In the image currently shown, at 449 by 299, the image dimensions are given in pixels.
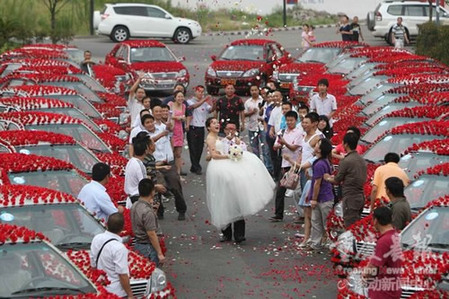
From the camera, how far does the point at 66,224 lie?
12.7 metres

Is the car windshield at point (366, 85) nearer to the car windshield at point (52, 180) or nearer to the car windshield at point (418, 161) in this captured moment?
the car windshield at point (418, 161)

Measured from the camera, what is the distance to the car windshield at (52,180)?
14734 mm

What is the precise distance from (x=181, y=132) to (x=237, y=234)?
5292 mm

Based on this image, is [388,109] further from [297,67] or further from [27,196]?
[297,67]

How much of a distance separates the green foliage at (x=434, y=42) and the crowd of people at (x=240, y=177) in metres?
15.9

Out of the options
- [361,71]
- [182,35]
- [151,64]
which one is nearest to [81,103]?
[361,71]

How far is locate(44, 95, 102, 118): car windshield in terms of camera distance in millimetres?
23266

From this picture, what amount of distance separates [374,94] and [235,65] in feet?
32.7

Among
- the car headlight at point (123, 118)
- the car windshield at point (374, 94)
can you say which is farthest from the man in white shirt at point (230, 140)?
the car windshield at point (374, 94)

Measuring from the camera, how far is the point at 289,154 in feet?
61.8

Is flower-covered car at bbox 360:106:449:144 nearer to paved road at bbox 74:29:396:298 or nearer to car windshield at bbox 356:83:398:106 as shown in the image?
paved road at bbox 74:29:396:298

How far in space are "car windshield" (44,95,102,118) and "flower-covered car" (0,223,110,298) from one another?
12306 millimetres

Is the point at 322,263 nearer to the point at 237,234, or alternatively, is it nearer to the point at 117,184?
the point at 237,234

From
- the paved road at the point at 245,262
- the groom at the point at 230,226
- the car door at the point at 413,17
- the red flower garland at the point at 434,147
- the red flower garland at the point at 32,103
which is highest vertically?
the car door at the point at 413,17
